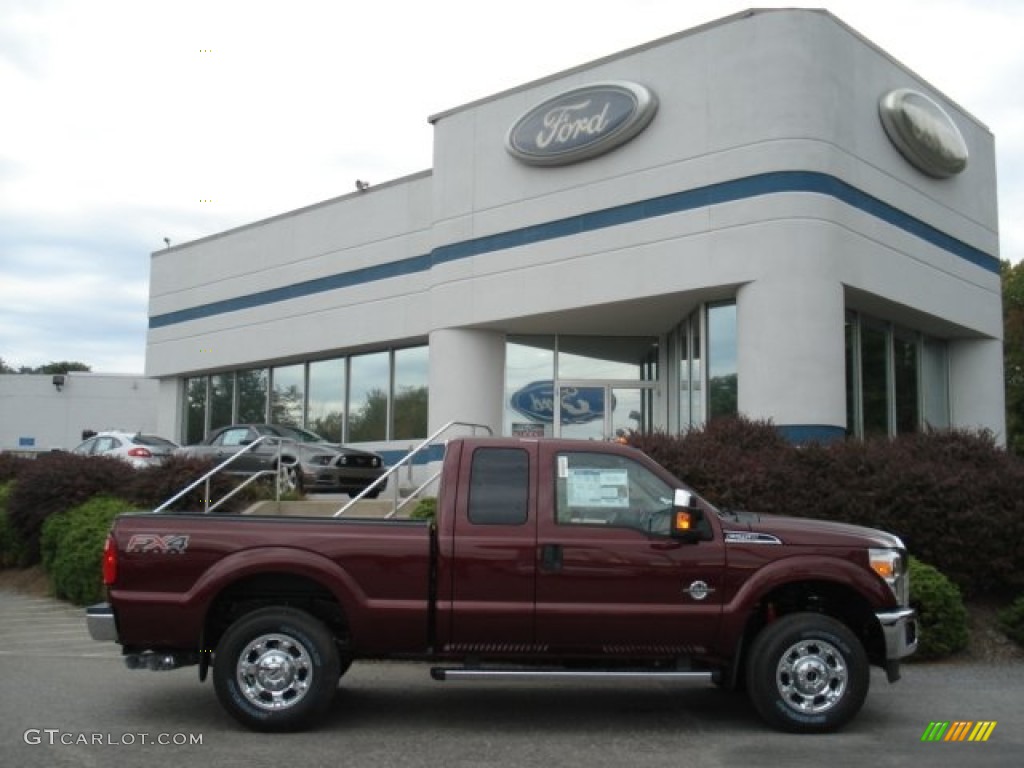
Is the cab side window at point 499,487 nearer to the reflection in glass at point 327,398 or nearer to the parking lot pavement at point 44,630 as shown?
the parking lot pavement at point 44,630

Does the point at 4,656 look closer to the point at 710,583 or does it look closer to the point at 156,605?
the point at 156,605

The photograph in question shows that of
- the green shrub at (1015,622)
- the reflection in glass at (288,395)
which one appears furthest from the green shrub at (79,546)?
the reflection in glass at (288,395)

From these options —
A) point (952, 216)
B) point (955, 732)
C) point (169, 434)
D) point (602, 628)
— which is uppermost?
point (952, 216)

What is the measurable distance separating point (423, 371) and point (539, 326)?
3.83 m

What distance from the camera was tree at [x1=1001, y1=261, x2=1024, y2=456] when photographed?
127 feet

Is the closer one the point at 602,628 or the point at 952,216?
the point at 602,628

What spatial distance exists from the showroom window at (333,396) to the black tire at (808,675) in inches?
631

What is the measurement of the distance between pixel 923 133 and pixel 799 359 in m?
5.10

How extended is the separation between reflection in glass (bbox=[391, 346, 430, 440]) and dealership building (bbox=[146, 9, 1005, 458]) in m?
0.05

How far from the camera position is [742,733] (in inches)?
297

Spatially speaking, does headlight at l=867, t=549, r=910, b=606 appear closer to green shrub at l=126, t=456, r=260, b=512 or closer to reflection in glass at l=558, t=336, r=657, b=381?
green shrub at l=126, t=456, r=260, b=512

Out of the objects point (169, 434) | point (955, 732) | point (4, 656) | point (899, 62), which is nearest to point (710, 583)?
point (955, 732)

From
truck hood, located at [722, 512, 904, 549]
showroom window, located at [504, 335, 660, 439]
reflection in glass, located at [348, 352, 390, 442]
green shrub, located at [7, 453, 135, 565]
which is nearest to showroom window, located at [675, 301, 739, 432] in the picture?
showroom window, located at [504, 335, 660, 439]

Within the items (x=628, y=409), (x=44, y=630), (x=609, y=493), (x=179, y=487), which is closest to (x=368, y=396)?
(x=628, y=409)
